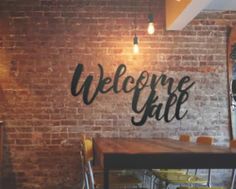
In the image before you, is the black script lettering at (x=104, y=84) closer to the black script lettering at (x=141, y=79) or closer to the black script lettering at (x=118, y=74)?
the black script lettering at (x=118, y=74)

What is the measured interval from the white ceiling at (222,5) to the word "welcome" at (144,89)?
1.10m

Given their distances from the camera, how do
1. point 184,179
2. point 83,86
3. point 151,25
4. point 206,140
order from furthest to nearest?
point 83,86 → point 151,25 → point 206,140 → point 184,179

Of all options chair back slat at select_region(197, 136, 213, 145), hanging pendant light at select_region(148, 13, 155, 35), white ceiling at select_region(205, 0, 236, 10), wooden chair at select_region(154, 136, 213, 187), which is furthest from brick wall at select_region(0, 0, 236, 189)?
wooden chair at select_region(154, 136, 213, 187)

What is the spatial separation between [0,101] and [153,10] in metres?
2.50

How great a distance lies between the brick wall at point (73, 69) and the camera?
17.0ft

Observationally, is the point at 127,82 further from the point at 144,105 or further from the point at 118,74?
the point at 144,105

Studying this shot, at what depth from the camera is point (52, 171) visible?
5.21 meters

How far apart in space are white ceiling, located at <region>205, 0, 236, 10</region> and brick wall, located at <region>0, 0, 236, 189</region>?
18 centimetres

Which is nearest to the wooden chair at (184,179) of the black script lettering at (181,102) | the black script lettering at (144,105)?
the black script lettering at (181,102)

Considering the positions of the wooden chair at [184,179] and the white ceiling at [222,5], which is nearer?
the wooden chair at [184,179]

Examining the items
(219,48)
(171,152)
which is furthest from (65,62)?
(171,152)

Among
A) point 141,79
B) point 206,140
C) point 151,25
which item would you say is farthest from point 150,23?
point 206,140

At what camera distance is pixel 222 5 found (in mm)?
5348

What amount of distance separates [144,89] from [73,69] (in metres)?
1.04
